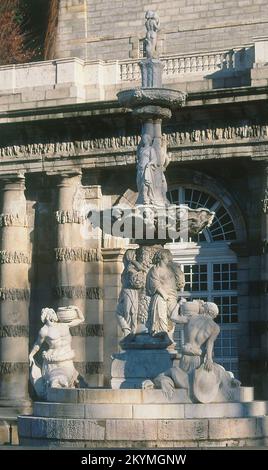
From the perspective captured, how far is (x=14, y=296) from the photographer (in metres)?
31.3

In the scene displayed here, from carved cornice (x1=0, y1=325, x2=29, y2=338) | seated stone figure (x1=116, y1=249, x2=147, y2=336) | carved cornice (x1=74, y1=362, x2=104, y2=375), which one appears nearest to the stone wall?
carved cornice (x1=0, y1=325, x2=29, y2=338)

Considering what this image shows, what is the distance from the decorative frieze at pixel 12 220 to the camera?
31.5m

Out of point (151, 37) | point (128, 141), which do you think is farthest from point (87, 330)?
point (151, 37)

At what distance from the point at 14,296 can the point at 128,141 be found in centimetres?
506

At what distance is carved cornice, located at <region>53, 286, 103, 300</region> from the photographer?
3058 cm

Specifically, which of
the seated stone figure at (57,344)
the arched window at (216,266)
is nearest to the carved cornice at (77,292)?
the arched window at (216,266)

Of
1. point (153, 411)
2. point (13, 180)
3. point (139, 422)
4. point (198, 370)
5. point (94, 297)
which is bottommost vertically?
point (139, 422)

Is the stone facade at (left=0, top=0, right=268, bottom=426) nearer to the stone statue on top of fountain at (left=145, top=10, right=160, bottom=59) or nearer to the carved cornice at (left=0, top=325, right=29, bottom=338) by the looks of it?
the carved cornice at (left=0, top=325, right=29, bottom=338)

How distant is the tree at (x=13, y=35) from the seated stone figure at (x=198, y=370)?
25405 mm

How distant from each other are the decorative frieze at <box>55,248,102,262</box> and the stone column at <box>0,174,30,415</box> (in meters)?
1.24

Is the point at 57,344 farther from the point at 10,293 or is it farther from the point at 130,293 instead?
the point at 10,293
